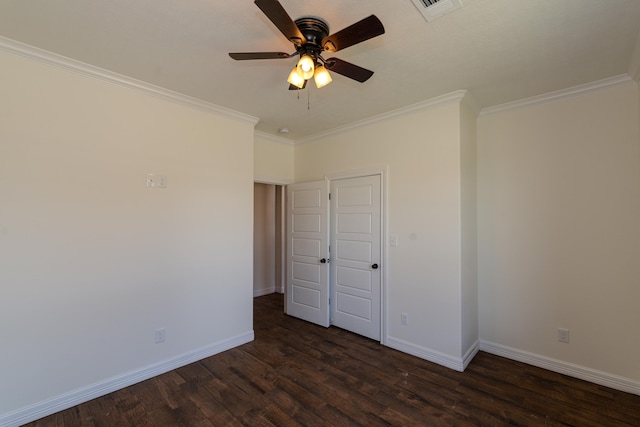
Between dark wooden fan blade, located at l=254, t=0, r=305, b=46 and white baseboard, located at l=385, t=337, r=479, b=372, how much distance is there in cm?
313

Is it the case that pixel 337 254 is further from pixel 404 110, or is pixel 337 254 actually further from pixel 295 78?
pixel 295 78

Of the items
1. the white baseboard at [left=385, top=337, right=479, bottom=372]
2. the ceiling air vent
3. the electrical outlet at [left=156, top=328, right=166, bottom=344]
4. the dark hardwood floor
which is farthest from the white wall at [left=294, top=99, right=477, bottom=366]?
the electrical outlet at [left=156, top=328, right=166, bottom=344]

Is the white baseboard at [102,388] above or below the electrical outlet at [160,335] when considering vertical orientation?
below

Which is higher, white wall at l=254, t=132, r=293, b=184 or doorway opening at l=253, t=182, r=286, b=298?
white wall at l=254, t=132, r=293, b=184

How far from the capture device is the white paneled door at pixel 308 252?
4016mm

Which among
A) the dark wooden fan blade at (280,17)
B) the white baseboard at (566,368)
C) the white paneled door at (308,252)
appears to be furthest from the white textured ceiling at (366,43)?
the white baseboard at (566,368)

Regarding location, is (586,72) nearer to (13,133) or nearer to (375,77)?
(375,77)

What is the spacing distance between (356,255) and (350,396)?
5.44 ft

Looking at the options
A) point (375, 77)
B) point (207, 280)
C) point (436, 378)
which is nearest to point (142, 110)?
point (207, 280)

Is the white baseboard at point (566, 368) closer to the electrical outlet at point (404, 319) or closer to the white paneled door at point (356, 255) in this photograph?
the electrical outlet at point (404, 319)

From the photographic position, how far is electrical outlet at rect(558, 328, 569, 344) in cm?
282

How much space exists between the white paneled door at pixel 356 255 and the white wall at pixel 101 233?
138 cm

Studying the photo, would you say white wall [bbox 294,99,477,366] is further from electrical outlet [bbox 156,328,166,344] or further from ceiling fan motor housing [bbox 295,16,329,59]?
electrical outlet [bbox 156,328,166,344]

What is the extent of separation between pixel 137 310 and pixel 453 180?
333 cm
